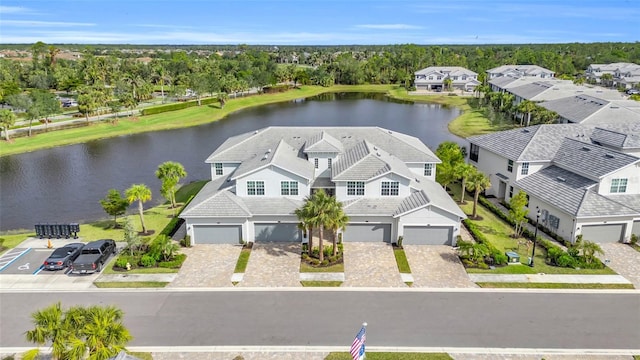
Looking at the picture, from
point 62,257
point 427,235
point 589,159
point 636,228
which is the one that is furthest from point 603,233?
point 62,257

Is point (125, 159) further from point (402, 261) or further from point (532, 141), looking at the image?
point (532, 141)

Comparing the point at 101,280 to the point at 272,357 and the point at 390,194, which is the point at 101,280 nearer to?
the point at 272,357

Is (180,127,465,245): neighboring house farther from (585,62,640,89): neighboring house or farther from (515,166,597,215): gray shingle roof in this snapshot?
(585,62,640,89): neighboring house

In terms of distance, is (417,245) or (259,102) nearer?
(417,245)

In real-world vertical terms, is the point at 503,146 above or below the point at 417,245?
above

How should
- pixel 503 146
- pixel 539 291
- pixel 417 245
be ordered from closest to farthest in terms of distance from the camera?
pixel 539 291 → pixel 417 245 → pixel 503 146

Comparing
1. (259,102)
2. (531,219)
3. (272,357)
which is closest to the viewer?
(272,357)

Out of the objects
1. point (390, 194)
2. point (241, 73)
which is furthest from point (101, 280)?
point (241, 73)
